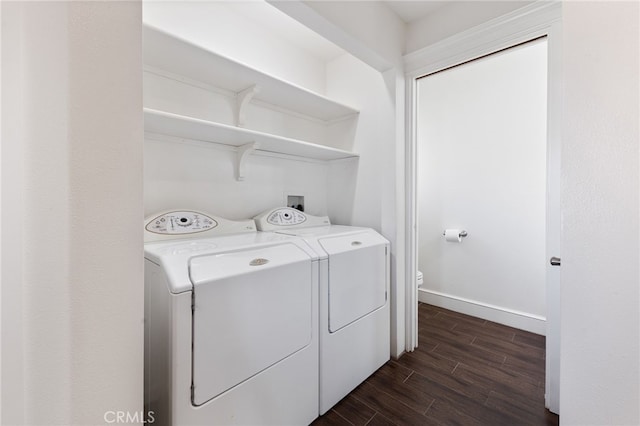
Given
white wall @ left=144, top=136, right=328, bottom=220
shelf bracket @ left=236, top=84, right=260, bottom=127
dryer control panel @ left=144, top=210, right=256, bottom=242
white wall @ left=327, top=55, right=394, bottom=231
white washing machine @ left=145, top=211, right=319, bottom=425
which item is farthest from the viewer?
white wall @ left=327, top=55, right=394, bottom=231

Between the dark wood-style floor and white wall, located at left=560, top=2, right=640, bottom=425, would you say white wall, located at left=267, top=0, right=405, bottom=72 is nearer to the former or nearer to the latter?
white wall, located at left=560, top=2, right=640, bottom=425

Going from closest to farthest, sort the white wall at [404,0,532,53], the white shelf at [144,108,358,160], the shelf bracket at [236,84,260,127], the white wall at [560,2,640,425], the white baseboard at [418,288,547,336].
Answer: the white wall at [560,2,640,425] < the white shelf at [144,108,358,160] < the white wall at [404,0,532,53] < the shelf bracket at [236,84,260,127] < the white baseboard at [418,288,547,336]

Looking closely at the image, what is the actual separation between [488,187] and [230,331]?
8.76 feet

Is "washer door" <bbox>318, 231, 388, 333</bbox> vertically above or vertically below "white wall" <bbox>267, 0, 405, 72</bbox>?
below

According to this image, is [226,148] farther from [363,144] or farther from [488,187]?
[488,187]

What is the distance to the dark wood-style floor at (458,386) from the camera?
144cm

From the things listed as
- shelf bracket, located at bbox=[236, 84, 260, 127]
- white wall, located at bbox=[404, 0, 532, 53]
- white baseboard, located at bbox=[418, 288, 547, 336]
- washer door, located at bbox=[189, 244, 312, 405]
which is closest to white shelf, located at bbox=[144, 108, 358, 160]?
shelf bracket, located at bbox=[236, 84, 260, 127]

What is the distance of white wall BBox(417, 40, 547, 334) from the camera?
2.36 metres

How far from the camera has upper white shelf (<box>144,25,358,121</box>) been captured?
A: 130cm

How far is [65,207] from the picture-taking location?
0.57m

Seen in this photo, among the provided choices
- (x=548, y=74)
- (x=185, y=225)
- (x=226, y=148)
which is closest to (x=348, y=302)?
(x=185, y=225)

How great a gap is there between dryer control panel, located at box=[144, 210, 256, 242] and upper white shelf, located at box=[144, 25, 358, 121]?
83 cm

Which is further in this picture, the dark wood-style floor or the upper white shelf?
the dark wood-style floor

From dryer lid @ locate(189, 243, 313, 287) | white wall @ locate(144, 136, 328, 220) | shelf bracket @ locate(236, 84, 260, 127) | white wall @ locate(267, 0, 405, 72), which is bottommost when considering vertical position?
dryer lid @ locate(189, 243, 313, 287)
